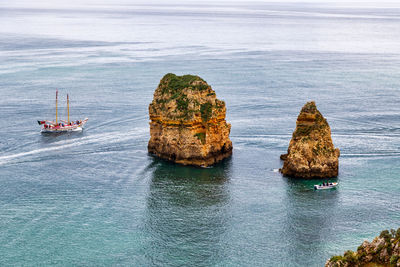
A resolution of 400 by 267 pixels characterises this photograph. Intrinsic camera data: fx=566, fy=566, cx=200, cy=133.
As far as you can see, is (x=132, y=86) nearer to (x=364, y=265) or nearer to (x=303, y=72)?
(x=303, y=72)

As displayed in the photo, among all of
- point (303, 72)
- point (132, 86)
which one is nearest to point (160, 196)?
point (132, 86)

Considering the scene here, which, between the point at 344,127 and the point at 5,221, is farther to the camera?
the point at 344,127

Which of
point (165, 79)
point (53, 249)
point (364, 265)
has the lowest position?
→ point (53, 249)

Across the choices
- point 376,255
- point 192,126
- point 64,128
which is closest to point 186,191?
point 192,126

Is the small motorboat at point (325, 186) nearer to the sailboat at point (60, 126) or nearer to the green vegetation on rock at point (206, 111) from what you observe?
the green vegetation on rock at point (206, 111)

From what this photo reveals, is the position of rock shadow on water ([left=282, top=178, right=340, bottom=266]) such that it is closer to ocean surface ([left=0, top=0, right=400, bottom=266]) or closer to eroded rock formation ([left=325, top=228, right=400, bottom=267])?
ocean surface ([left=0, top=0, right=400, bottom=266])

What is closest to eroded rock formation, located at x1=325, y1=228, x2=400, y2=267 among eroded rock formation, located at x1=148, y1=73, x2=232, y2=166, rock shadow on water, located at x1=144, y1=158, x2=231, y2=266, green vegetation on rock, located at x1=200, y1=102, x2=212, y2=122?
rock shadow on water, located at x1=144, y1=158, x2=231, y2=266

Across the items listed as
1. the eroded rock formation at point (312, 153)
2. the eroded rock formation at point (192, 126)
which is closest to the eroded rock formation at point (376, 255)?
the eroded rock formation at point (312, 153)
